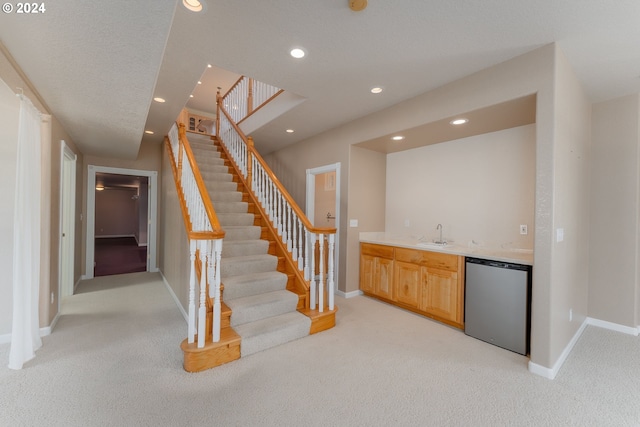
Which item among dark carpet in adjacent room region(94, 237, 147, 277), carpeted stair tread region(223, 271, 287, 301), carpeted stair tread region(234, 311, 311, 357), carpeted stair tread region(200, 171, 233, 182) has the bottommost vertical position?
dark carpet in adjacent room region(94, 237, 147, 277)

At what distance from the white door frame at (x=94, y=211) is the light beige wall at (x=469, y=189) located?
184 inches

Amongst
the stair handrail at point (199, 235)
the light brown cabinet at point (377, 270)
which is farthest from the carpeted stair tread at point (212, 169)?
the light brown cabinet at point (377, 270)

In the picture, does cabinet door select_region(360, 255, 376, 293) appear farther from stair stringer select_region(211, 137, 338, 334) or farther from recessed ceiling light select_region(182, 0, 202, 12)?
recessed ceiling light select_region(182, 0, 202, 12)

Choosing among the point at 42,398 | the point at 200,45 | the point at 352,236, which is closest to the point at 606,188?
the point at 352,236

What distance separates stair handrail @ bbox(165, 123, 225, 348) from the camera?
7.48 feet

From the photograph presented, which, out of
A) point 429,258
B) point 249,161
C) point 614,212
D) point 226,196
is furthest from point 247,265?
point 614,212

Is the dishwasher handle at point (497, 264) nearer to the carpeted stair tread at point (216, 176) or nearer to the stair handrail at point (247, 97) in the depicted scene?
the stair handrail at point (247, 97)

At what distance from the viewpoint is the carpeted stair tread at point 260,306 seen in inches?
107

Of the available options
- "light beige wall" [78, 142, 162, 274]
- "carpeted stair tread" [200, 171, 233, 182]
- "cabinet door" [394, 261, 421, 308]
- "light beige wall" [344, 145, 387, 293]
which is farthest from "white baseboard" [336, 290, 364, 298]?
"light beige wall" [78, 142, 162, 274]

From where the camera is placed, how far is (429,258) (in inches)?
129

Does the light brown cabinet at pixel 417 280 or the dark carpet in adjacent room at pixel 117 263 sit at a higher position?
the light brown cabinet at pixel 417 280

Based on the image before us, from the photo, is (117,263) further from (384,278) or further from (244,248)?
(384,278)

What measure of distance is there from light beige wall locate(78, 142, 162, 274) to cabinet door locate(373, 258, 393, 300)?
14.7 feet
